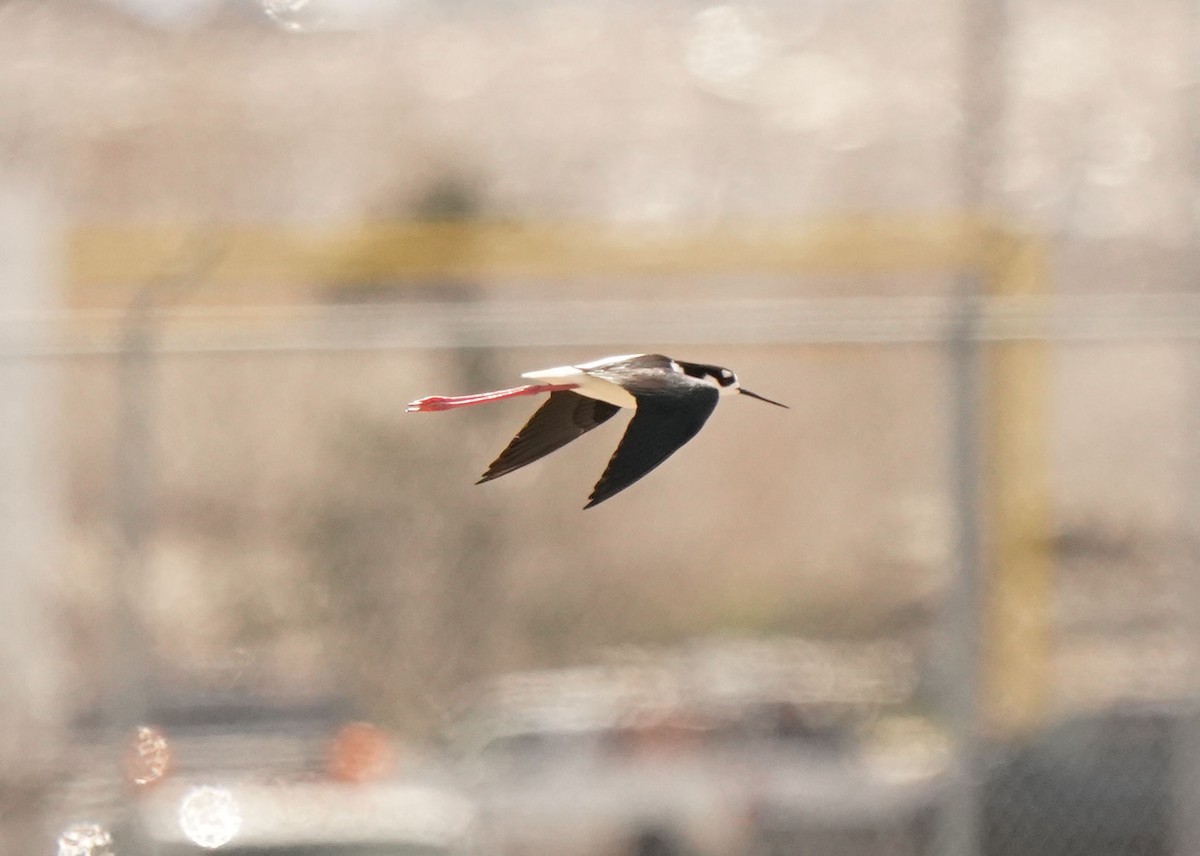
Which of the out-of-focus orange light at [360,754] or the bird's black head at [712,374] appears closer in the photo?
the bird's black head at [712,374]

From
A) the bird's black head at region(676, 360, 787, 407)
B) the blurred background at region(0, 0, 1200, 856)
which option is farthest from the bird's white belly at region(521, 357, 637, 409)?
the blurred background at region(0, 0, 1200, 856)

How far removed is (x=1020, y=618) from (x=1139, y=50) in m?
A: 15.2

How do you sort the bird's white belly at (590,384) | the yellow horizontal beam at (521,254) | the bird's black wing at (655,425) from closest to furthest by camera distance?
the bird's black wing at (655,425) → the bird's white belly at (590,384) → the yellow horizontal beam at (521,254)

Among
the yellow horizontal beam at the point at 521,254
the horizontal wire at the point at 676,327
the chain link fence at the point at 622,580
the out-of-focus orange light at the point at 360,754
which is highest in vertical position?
the yellow horizontal beam at the point at 521,254

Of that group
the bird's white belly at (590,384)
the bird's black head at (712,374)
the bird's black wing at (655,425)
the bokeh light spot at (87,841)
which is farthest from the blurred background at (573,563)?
the bird's black wing at (655,425)

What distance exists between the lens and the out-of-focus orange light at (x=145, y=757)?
278 centimetres

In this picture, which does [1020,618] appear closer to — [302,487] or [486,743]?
[486,743]

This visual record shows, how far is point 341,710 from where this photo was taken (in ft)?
11.2

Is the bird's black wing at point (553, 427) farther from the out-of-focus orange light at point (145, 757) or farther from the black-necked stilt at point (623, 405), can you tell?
the out-of-focus orange light at point (145, 757)

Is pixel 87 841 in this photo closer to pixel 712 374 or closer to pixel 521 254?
pixel 712 374

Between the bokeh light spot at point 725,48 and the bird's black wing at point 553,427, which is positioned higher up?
the bokeh light spot at point 725,48

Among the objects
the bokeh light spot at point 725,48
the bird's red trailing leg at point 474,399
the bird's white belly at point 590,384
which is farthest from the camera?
the bokeh light spot at point 725,48

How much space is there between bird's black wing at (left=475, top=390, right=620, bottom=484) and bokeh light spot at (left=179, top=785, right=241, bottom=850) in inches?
60.1

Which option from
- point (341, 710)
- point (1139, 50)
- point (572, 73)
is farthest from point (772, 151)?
point (341, 710)
